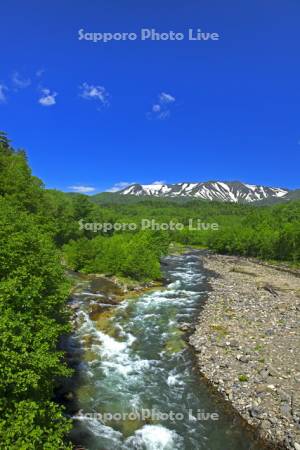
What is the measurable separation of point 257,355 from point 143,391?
10.7 metres

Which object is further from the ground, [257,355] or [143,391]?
[257,355]

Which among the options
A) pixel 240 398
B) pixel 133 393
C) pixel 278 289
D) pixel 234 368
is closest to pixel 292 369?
pixel 234 368

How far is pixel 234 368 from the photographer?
88.2 ft

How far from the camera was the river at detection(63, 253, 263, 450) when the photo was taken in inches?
769

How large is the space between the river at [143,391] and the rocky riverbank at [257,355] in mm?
1216

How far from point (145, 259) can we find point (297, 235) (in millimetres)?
65826

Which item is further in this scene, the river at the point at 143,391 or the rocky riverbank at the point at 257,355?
the rocky riverbank at the point at 257,355

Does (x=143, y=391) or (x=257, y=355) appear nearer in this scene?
(x=143, y=391)

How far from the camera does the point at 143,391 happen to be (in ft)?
81.3

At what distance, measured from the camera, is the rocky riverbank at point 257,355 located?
821 inches

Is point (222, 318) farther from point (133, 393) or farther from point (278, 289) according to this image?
point (278, 289)

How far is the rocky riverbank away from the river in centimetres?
122

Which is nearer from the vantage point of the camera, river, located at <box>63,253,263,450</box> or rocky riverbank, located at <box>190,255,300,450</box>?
river, located at <box>63,253,263,450</box>

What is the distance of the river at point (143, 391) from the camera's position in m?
19.5
